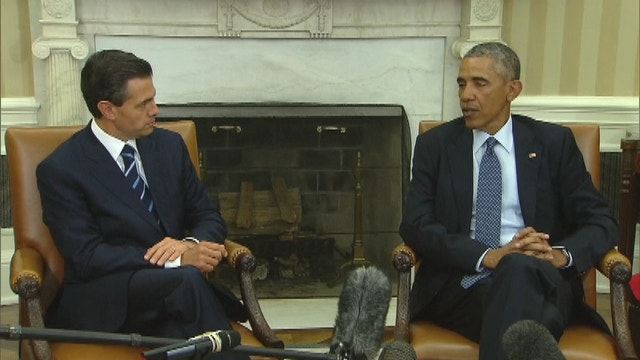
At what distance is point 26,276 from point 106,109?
51 centimetres

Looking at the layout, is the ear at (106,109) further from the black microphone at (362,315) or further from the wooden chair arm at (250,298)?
the black microphone at (362,315)

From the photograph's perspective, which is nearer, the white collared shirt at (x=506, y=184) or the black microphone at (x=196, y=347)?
the black microphone at (x=196, y=347)

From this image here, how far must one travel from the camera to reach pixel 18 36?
3.65 meters

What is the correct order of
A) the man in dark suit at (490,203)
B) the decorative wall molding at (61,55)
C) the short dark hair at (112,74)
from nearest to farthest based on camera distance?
the short dark hair at (112,74) < the man in dark suit at (490,203) < the decorative wall molding at (61,55)

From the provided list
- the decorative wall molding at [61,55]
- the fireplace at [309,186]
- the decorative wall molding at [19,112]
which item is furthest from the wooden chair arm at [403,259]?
the decorative wall molding at [19,112]

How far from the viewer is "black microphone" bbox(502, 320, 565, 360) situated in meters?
1.43

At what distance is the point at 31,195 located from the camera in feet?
8.26

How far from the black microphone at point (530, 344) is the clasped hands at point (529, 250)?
901 mm

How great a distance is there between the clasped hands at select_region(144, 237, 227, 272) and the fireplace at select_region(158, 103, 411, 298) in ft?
5.15

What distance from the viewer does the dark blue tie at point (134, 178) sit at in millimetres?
2402

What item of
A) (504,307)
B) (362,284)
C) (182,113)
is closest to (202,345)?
(362,284)

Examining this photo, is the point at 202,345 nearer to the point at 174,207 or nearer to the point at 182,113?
the point at 174,207

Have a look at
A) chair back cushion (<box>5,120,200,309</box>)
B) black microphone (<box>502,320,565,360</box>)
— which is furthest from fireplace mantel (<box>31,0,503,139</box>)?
black microphone (<box>502,320,565,360</box>)

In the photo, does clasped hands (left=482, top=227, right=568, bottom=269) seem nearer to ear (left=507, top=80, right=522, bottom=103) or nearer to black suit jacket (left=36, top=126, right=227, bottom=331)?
ear (left=507, top=80, right=522, bottom=103)
